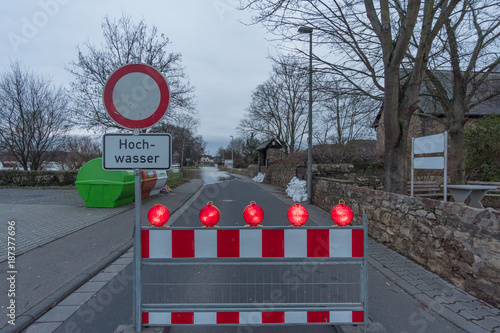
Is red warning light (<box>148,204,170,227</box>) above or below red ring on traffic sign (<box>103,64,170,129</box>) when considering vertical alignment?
below

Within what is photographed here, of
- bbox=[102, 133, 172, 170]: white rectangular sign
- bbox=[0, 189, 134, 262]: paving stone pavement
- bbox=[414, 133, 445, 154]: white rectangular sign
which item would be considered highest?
bbox=[414, 133, 445, 154]: white rectangular sign

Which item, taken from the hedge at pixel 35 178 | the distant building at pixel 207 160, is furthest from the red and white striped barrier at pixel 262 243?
the distant building at pixel 207 160

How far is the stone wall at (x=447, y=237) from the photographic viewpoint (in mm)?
3229

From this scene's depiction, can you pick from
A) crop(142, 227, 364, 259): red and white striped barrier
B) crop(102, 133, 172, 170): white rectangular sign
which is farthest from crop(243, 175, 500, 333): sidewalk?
crop(102, 133, 172, 170): white rectangular sign

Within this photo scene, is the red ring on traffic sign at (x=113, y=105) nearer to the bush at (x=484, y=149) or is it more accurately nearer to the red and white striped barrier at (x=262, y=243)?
the red and white striped barrier at (x=262, y=243)

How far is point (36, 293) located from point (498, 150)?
1450cm

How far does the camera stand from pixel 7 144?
18969mm

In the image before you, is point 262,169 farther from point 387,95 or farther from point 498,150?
point 387,95

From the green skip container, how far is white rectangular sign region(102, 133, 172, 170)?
25.0 feet

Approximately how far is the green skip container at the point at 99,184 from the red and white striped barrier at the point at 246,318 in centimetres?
786

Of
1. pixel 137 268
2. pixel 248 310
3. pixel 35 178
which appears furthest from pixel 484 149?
pixel 35 178

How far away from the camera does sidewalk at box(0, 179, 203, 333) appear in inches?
132

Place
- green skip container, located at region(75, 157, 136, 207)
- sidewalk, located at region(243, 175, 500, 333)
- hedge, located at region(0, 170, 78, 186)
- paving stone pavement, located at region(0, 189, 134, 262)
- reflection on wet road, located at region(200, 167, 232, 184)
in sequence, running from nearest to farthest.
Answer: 1. sidewalk, located at region(243, 175, 500, 333)
2. paving stone pavement, located at region(0, 189, 134, 262)
3. green skip container, located at region(75, 157, 136, 207)
4. hedge, located at region(0, 170, 78, 186)
5. reflection on wet road, located at region(200, 167, 232, 184)

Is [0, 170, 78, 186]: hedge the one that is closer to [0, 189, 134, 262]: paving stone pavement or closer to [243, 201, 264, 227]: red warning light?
[0, 189, 134, 262]: paving stone pavement
